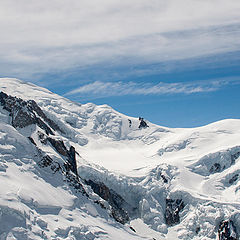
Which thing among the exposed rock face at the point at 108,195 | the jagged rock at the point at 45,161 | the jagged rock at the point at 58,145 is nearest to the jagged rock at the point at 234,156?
the exposed rock face at the point at 108,195

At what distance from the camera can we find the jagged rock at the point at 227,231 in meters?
155

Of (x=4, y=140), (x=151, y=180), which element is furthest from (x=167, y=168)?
(x=4, y=140)

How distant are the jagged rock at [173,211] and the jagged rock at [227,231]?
1875 centimetres

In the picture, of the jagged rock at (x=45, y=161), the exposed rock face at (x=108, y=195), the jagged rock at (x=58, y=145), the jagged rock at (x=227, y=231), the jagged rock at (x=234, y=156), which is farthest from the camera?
the jagged rock at (x=234, y=156)

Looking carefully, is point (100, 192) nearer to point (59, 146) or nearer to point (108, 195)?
point (108, 195)

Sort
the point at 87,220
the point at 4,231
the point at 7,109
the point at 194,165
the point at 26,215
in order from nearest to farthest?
1. the point at 4,231
2. the point at 26,215
3. the point at 87,220
4. the point at 7,109
5. the point at 194,165

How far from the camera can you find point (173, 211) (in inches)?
6752

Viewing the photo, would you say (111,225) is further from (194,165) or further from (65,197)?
(194,165)

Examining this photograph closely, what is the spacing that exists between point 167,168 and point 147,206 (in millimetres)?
23487

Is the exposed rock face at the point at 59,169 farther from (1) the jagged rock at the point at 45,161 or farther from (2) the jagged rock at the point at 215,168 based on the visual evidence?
(2) the jagged rock at the point at 215,168

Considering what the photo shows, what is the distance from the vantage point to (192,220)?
162875 mm

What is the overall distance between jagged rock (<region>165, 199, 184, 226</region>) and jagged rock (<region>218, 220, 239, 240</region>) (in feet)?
61.5

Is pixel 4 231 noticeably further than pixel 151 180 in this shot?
No

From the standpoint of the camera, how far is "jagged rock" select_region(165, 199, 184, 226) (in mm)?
170375
